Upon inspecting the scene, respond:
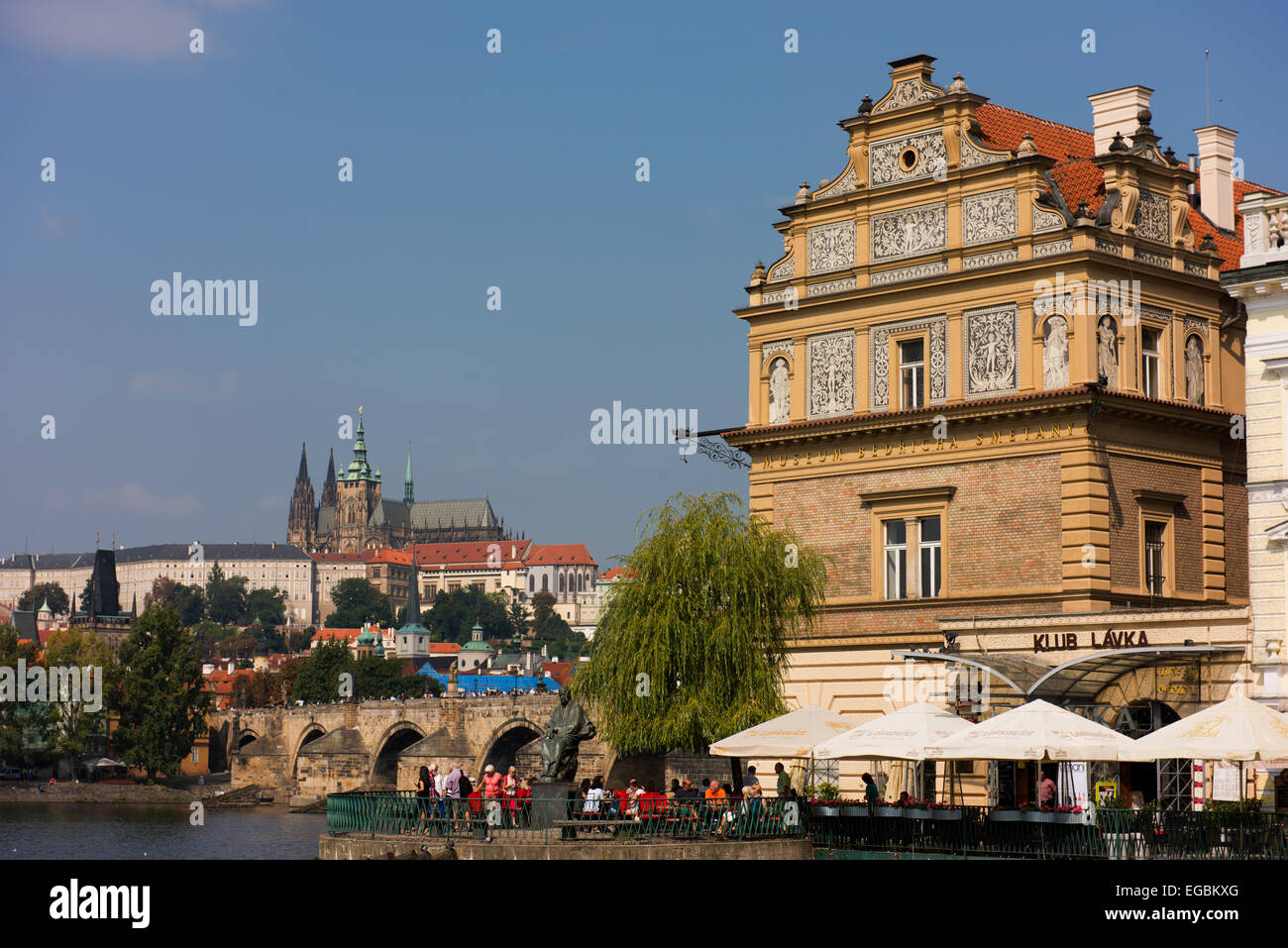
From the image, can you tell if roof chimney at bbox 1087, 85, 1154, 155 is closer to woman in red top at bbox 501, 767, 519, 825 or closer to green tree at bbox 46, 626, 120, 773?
woman in red top at bbox 501, 767, 519, 825

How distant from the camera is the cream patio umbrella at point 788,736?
110 feet

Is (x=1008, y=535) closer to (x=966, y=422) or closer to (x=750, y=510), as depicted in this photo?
(x=966, y=422)

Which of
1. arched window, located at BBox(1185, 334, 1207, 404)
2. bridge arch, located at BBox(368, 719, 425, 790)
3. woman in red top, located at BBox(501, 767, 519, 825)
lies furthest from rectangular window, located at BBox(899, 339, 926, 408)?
bridge arch, located at BBox(368, 719, 425, 790)

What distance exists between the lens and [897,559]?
43.6 metres

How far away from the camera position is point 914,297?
142ft

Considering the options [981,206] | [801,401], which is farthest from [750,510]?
[981,206]

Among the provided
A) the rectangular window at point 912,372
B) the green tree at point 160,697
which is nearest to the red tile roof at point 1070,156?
the rectangular window at point 912,372

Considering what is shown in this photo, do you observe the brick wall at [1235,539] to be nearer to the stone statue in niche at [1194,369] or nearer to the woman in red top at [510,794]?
the stone statue in niche at [1194,369]

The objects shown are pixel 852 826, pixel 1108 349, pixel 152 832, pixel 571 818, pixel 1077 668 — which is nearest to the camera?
pixel 571 818

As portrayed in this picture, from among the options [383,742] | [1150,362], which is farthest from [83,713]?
[1150,362]

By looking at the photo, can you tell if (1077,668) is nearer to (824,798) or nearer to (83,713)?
(824,798)

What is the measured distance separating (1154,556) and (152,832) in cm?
6810

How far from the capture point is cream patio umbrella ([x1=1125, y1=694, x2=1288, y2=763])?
1083 inches
